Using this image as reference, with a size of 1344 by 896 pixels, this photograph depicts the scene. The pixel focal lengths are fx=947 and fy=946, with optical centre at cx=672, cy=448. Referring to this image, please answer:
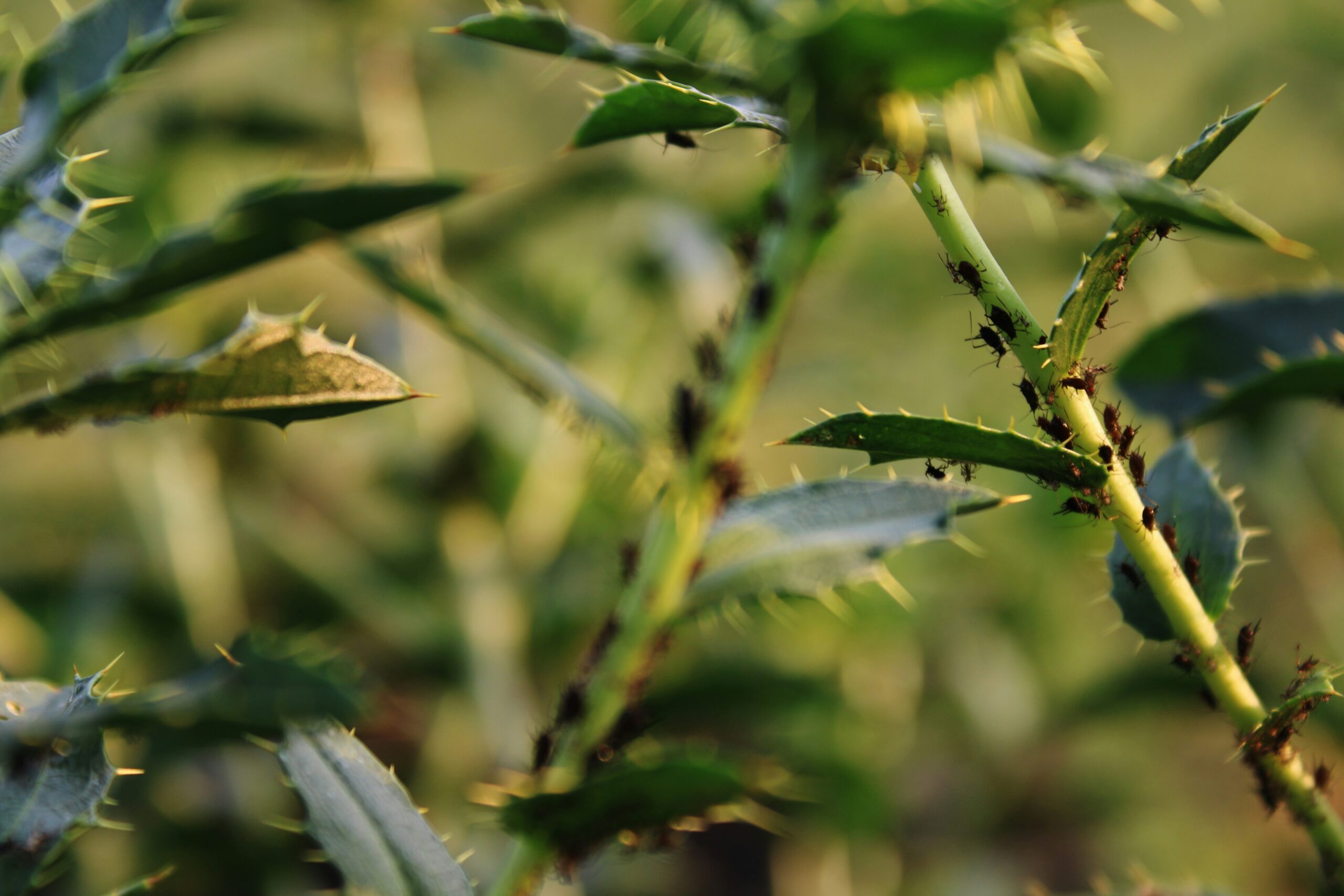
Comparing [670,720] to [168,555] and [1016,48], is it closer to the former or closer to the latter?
[168,555]

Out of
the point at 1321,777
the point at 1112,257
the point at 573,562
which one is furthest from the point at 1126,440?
the point at 573,562

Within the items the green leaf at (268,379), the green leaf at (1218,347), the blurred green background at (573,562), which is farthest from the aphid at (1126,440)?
the blurred green background at (573,562)

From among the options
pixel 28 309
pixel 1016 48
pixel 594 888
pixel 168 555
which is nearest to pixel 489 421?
pixel 168 555

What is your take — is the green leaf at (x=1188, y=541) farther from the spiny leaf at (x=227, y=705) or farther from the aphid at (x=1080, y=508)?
the spiny leaf at (x=227, y=705)

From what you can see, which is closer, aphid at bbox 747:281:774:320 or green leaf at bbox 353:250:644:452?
aphid at bbox 747:281:774:320

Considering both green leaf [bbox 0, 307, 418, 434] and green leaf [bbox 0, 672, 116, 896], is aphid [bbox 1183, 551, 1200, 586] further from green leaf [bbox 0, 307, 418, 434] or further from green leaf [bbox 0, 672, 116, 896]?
green leaf [bbox 0, 672, 116, 896]

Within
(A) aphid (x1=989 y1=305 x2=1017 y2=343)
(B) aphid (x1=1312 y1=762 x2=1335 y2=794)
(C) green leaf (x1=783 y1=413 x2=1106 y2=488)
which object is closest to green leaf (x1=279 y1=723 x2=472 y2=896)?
(C) green leaf (x1=783 y1=413 x2=1106 y2=488)
